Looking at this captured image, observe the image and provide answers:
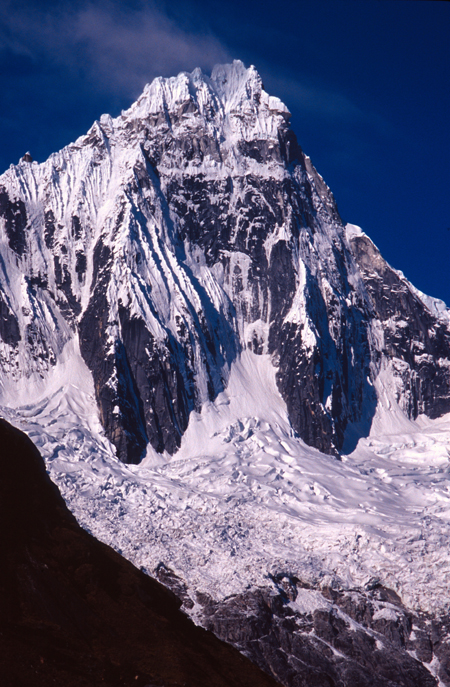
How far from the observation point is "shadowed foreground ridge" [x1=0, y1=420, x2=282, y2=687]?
4930 cm

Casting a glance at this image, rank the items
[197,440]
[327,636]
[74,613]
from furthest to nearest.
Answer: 1. [197,440]
2. [327,636]
3. [74,613]

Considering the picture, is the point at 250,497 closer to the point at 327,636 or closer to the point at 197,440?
the point at 197,440

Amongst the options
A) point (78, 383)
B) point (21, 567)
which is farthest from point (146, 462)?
point (21, 567)

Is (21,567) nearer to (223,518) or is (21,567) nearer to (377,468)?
(223,518)

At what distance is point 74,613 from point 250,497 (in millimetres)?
99325

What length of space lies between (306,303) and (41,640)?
154313 millimetres

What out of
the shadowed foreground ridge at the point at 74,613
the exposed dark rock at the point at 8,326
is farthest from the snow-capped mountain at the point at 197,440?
the shadowed foreground ridge at the point at 74,613

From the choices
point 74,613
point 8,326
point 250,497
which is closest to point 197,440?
point 250,497

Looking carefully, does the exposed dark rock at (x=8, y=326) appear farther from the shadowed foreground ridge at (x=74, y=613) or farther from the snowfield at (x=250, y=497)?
the shadowed foreground ridge at (x=74, y=613)

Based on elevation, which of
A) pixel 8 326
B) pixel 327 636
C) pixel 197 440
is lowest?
pixel 327 636

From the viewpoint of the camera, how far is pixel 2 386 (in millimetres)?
177625

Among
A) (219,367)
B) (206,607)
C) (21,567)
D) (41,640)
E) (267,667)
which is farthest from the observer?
(219,367)

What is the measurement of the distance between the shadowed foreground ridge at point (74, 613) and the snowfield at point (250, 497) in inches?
2741

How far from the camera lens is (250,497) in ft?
502
